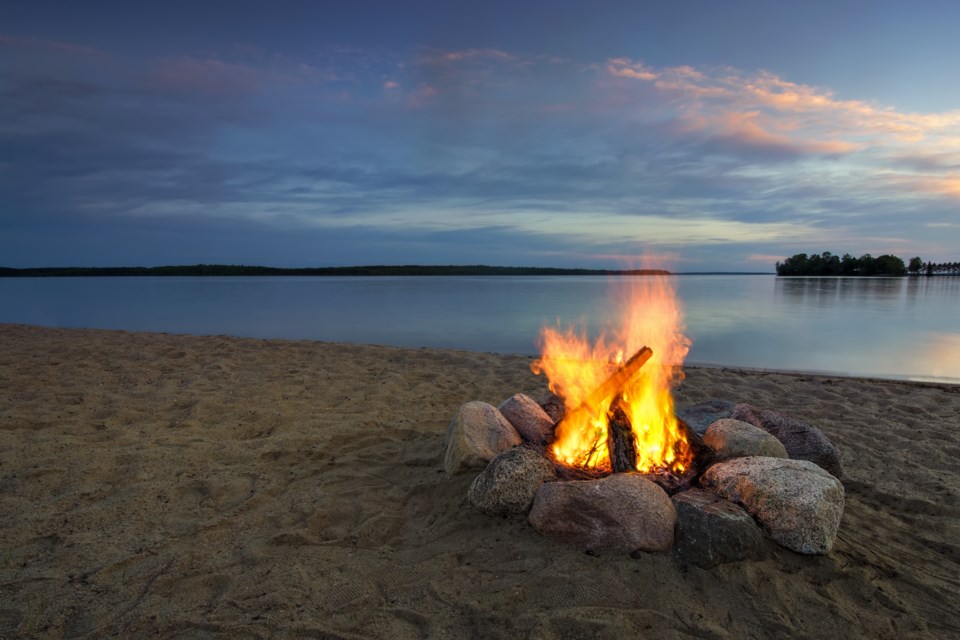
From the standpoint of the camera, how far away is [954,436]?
22.1 ft

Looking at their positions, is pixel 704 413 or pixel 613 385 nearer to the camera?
pixel 613 385

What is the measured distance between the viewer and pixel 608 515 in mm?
4039

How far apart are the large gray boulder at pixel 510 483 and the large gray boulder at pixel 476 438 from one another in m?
0.60

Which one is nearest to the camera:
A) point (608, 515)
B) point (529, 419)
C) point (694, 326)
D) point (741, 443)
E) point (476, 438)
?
point (608, 515)

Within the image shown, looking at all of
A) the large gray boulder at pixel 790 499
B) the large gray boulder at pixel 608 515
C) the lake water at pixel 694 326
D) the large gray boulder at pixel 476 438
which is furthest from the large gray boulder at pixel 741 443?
the lake water at pixel 694 326

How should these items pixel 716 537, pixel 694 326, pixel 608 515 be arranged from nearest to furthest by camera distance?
pixel 716 537, pixel 608 515, pixel 694 326

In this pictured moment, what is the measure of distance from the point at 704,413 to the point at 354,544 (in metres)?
4.67

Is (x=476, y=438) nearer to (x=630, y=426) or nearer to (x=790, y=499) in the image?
(x=630, y=426)

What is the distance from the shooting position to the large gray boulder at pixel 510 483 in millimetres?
4504

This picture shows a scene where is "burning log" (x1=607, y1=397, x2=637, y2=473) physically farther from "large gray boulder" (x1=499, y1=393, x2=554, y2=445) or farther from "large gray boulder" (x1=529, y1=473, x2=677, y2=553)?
"large gray boulder" (x1=499, y1=393, x2=554, y2=445)

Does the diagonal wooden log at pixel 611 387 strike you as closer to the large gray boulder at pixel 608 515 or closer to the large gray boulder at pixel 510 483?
the large gray boulder at pixel 510 483

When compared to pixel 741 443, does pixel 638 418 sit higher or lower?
higher

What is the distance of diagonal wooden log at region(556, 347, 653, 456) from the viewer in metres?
5.42

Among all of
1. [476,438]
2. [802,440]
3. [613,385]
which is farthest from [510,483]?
[802,440]
